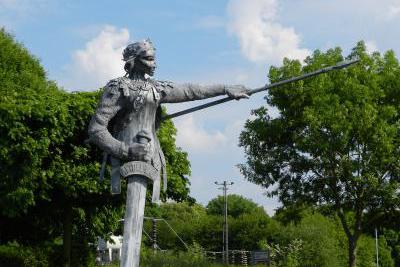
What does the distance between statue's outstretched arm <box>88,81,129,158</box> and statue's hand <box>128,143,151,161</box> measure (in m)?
0.06

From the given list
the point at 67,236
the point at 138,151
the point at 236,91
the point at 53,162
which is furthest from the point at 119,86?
the point at 67,236

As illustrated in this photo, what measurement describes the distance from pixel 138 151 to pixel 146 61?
1.19m

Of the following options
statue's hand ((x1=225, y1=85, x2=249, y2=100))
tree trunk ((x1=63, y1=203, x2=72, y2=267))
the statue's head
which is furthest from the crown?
tree trunk ((x1=63, y1=203, x2=72, y2=267))

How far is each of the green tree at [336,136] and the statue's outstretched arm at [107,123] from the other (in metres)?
21.6

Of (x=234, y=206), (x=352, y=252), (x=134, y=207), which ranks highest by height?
(x=234, y=206)

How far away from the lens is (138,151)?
9.12 metres

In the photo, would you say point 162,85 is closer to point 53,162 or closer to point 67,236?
point 53,162

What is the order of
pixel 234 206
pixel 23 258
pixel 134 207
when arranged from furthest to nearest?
pixel 234 206 < pixel 23 258 < pixel 134 207

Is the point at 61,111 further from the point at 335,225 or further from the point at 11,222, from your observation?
the point at 335,225

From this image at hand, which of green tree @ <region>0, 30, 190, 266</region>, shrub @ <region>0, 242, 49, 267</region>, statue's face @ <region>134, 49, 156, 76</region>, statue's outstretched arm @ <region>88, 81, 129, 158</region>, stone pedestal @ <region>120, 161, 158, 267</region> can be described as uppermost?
green tree @ <region>0, 30, 190, 266</region>

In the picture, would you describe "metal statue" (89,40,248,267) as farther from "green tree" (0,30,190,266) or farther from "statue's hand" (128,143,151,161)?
"green tree" (0,30,190,266)

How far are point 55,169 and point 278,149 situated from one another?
37.1 ft

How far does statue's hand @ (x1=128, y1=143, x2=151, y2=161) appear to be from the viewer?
912 centimetres

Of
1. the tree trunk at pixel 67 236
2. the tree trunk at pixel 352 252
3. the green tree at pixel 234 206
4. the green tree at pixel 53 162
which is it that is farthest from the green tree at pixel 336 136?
the green tree at pixel 234 206
